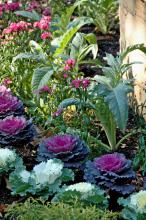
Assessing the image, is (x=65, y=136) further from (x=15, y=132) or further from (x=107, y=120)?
(x=107, y=120)

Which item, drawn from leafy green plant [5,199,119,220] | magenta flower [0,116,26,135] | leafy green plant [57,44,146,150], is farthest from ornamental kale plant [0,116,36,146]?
leafy green plant [5,199,119,220]

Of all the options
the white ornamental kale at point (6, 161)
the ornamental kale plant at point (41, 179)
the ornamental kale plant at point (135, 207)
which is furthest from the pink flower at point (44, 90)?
the ornamental kale plant at point (135, 207)

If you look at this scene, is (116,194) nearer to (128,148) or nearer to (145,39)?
(128,148)

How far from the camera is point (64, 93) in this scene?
14.5ft

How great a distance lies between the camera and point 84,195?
3.14 metres

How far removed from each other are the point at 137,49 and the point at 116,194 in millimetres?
1401

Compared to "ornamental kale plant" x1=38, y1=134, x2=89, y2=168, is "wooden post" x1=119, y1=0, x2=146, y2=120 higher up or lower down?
higher up

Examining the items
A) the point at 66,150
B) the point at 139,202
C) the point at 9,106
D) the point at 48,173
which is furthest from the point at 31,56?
the point at 139,202

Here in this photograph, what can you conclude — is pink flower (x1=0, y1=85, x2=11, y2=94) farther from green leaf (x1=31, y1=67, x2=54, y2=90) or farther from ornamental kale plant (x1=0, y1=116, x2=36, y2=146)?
ornamental kale plant (x1=0, y1=116, x2=36, y2=146)

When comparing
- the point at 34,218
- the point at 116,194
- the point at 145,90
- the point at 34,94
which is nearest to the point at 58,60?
the point at 34,94

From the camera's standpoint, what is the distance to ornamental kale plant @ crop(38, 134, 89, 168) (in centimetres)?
348

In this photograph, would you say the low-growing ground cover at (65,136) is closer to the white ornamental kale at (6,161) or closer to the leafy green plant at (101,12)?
the white ornamental kale at (6,161)

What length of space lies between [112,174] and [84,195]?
0.21 metres

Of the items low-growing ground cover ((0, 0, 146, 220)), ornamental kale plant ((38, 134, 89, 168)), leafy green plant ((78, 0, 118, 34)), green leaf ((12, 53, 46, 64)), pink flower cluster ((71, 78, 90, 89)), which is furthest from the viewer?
leafy green plant ((78, 0, 118, 34))
